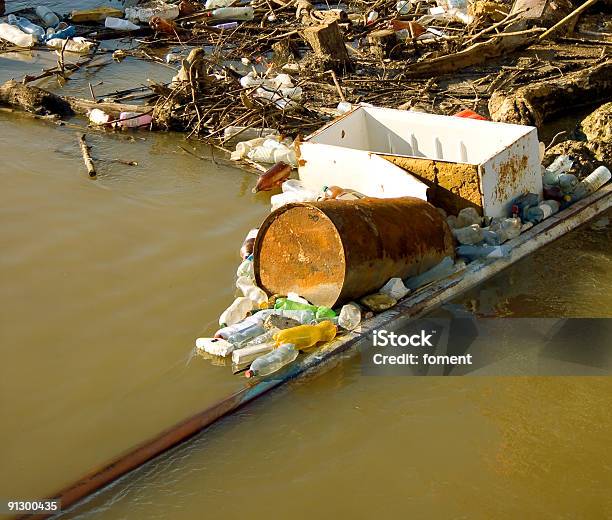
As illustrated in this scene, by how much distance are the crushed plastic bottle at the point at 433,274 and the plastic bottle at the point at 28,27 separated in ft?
25.8

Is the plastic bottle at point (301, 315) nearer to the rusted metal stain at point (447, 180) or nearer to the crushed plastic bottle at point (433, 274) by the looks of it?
the crushed plastic bottle at point (433, 274)

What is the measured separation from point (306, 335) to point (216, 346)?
19.5 inches

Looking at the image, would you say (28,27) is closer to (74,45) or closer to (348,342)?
(74,45)

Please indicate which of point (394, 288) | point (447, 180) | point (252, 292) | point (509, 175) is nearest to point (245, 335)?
point (252, 292)

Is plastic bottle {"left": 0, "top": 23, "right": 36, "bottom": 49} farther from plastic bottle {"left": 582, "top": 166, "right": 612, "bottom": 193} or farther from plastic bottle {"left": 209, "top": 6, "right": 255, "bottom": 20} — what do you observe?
plastic bottle {"left": 582, "top": 166, "right": 612, "bottom": 193}

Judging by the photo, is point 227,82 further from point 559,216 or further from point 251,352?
point 251,352

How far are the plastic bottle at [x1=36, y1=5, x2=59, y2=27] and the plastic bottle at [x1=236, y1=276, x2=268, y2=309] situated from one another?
314 inches

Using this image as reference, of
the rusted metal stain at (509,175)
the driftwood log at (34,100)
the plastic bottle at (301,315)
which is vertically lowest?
the plastic bottle at (301,315)

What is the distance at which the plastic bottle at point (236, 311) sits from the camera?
5.14 meters

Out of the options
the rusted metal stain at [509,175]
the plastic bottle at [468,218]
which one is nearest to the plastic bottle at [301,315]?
the plastic bottle at [468,218]

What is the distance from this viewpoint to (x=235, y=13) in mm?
11898

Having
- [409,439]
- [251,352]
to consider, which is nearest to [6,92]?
[251,352]

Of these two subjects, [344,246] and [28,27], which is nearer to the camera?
[344,246]

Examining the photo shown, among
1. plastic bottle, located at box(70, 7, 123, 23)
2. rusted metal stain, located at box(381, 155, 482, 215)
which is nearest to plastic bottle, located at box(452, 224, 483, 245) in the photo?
rusted metal stain, located at box(381, 155, 482, 215)
